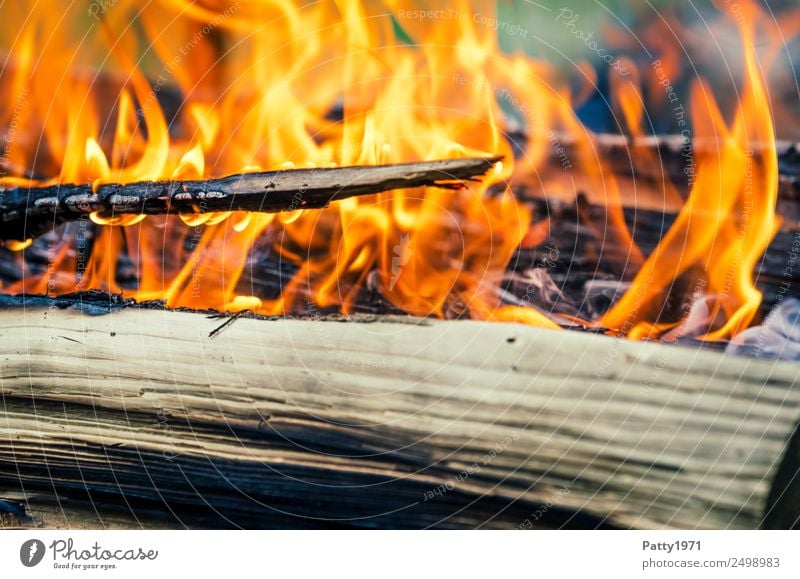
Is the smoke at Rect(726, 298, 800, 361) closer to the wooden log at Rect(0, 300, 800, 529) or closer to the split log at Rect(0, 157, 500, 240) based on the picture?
the wooden log at Rect(0, 300, 800, 529)

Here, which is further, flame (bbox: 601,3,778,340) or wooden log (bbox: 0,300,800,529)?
flame (bbox: 601,3,778,340)

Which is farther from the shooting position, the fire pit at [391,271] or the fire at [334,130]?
the fire at [334,130]

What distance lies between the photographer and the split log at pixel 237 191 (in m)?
1.54

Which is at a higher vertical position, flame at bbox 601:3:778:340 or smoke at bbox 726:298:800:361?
flame at bbox 601:3:778:340

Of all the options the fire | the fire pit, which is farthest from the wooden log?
the fire

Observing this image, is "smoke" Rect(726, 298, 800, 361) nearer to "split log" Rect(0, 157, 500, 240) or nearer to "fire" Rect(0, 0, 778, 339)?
"fire" Rect(0, 0, 778, 339)

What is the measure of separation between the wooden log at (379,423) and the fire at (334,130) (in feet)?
0.48

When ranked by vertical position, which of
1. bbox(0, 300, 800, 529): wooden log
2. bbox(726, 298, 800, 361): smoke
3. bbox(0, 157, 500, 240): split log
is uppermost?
bbox(0, 157, 500, 240): split log

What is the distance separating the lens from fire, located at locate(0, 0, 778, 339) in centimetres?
160

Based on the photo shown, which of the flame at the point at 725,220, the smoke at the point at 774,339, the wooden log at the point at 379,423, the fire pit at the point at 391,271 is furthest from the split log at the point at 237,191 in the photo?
the smoke at the point at 774,339

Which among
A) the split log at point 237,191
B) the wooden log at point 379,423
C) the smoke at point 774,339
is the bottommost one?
the wooden log at point 379,423

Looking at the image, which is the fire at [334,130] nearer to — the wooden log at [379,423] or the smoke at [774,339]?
the smoke at [774,339]

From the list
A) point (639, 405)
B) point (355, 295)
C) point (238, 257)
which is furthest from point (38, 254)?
point (639, 405)

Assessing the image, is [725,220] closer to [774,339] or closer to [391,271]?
[774,339]
